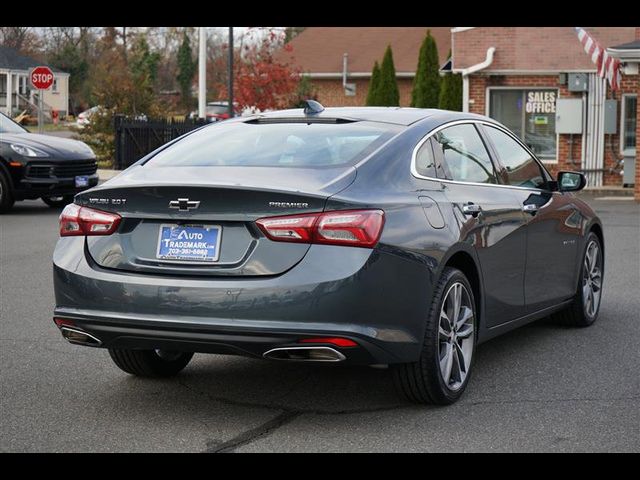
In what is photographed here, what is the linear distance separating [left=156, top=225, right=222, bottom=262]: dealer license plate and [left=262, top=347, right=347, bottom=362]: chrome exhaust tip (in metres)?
0.52

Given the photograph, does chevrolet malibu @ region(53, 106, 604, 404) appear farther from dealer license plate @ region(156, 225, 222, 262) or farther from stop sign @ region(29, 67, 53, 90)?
stop sign @ region(29, 67, 53, 90)

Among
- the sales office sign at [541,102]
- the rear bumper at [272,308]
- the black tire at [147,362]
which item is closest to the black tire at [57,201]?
the sales office sign at [541,102]

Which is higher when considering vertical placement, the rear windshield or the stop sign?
the stop sign

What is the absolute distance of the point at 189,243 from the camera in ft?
17.7

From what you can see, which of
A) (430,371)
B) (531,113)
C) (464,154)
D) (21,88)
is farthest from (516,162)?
(21,88)

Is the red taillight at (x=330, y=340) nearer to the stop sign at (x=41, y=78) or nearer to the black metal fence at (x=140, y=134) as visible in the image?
the stop sign at (x=41, y=78)

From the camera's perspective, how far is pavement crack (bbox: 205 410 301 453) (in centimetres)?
512

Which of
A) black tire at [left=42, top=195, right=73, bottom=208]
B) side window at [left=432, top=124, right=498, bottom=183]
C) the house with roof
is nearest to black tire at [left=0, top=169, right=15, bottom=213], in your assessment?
black tire at [left=42, top=195, right=73, bottom=208]

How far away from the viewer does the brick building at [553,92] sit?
26359 mm

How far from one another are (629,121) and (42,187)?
→ 1469cm

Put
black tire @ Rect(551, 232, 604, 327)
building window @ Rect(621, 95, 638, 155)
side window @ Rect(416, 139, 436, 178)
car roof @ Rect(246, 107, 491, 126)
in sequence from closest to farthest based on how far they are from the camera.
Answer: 1. side window @ Rect(416, 139, 436, 178)
2. car roof @ Rect(246, 107, 491, 126)
3. black tire @ Rect(551, 232, 604, 327)
4. building window @ Rect(621, 95, 638, 155)

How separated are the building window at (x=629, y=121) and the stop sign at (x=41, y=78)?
13.7 m

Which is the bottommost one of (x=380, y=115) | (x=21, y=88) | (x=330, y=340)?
(x=330, y=340)

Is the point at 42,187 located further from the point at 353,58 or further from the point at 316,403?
the point at 353,58
